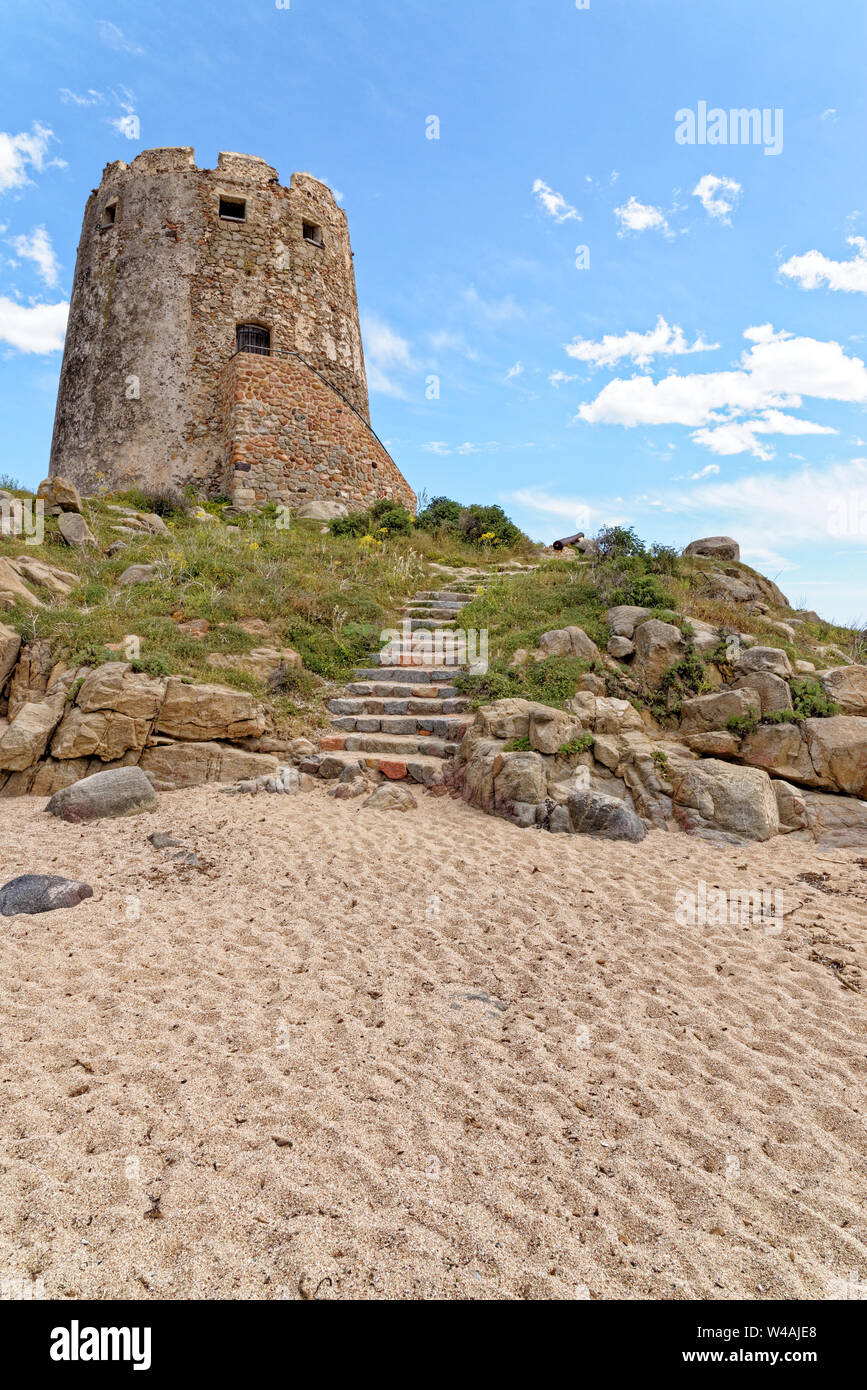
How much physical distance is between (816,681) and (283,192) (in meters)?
20.5

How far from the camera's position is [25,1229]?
2439 millimetres

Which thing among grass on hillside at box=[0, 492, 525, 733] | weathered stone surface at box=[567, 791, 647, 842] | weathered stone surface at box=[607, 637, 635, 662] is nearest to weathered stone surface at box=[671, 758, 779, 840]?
weathered stone surface at box=[567, 791, 647, 842]

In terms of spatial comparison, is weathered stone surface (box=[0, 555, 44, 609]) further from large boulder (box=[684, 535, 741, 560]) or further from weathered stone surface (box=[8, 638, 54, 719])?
large boulder (box=[684, 535, 741, 560])

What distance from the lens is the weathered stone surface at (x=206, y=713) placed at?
8312 millimetres

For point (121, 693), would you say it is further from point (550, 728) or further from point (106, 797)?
point (550, 728)

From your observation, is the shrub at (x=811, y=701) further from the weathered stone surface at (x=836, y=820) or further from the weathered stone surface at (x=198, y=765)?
the weathered stone surface at (x=198, y=765)

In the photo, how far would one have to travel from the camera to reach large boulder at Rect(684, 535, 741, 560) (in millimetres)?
14805

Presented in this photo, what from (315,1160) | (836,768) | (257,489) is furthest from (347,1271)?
(257,489)

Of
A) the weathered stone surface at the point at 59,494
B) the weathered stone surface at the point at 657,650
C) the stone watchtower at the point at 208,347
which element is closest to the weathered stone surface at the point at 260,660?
the weathered stone surface at the point at 657,650

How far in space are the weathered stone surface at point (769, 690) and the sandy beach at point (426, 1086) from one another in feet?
10.1

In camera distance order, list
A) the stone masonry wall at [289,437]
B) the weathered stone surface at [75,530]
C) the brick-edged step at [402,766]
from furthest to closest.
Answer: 1. the stone masonry wall at [289,437]
2. the weathered stone surface at [75,530]
3. the brick-edged step at [402,766]

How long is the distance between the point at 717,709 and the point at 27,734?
27.0 feet

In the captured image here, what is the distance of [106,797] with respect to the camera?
7.21 m
